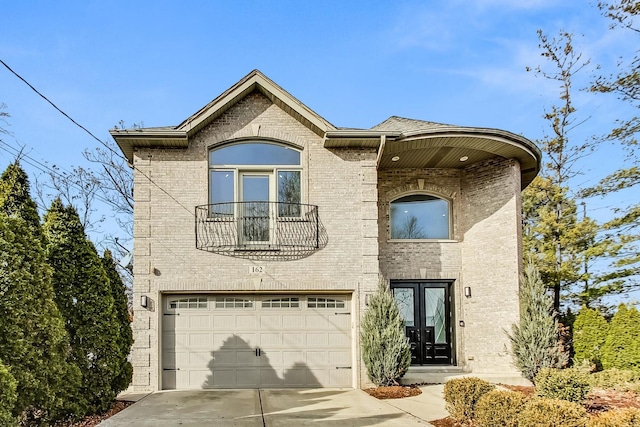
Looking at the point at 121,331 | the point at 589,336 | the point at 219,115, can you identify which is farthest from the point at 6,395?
the point at 589,336

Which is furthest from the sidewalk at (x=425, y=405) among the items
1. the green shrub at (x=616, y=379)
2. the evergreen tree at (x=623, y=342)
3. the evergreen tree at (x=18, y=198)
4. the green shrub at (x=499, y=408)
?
the evergreen tree at (x=18, y=198)

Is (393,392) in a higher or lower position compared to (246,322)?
lower

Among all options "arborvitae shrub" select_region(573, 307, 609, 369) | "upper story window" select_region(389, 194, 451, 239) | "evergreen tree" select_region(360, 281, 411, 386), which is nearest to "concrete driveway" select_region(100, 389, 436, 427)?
"evergreen tree" select_region(360, 281, 411, 386)

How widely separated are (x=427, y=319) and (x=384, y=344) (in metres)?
2.60

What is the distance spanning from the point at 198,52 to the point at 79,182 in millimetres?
12082

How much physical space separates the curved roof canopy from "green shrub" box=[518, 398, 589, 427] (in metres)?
5.95

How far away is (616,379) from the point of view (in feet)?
30.8

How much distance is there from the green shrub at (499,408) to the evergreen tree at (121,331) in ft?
18.8

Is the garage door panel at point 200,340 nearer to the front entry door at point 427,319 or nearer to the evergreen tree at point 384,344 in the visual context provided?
the evergreen tree at point 384,344

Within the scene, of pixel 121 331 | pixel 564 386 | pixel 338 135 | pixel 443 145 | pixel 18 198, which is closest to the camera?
pixel 18 198

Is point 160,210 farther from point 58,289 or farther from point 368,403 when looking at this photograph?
point 368,403

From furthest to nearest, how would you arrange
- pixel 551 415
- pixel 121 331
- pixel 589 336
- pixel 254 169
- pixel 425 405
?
pixel 589 336 → pixel 254 169 → pixel 121 331 → pixel 425 405 → pixel 551 415

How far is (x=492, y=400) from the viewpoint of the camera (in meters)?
6.11

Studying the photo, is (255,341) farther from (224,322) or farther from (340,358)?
(340,358)
